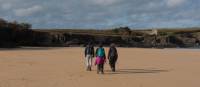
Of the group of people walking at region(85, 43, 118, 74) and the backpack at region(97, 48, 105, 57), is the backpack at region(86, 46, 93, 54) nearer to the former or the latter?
the group of people walking at region(85, 43, 118, 74)

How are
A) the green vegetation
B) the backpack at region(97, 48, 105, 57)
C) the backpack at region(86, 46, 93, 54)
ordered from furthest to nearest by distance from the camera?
the green vegetation < the backpack at region(86, 46, 93, 54) < the backpack at region(97, 48, 105, 57)

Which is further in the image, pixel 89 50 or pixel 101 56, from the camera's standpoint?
pixel 89 50

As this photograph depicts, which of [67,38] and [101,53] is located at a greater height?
[101,53]

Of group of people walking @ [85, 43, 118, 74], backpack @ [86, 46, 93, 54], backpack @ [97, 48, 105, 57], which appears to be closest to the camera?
group of people walking @ [85, 43, 118, 74]

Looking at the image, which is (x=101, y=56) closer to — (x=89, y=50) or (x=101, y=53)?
(x=101, y=53)

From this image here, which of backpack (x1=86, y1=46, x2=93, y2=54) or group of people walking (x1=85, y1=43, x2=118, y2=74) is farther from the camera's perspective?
backpack (x1=86, y1=46, x2=93, y2=54)

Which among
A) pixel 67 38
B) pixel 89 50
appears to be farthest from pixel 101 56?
pixel 67 38

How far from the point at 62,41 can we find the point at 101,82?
57390mm

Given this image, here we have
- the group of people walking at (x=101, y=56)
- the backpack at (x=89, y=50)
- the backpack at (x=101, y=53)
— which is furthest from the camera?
the backpack at (x=89, y=50)

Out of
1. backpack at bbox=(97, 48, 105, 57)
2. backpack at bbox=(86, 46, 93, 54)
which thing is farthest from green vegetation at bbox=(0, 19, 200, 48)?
backpack at bbox=(97, 48, 105, 57)

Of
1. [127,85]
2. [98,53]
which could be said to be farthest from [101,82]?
[98,53]

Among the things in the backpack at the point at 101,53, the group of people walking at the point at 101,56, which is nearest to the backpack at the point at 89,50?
the group of people walking at the point at 101,56

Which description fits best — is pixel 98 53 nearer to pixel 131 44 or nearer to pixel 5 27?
pixel 5 27

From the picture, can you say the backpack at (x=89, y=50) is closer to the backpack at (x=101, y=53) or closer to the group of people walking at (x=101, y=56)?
the group of people walking at (x=101, y=56)
